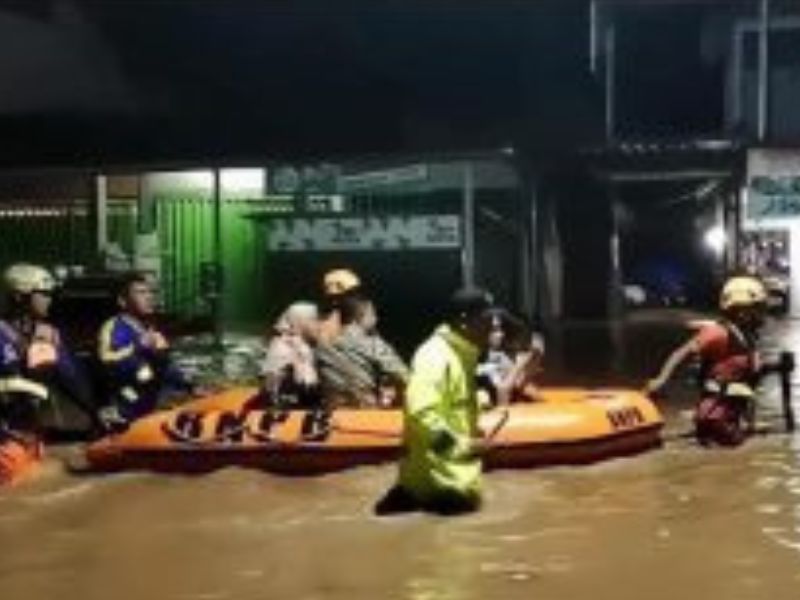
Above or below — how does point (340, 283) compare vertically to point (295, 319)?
above

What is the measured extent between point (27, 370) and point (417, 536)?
426 cm

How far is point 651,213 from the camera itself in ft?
129

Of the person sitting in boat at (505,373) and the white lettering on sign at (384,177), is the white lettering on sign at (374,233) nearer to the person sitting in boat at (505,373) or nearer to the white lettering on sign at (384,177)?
the white lettering on sign at (384,177)

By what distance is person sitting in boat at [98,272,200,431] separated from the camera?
42.9ft

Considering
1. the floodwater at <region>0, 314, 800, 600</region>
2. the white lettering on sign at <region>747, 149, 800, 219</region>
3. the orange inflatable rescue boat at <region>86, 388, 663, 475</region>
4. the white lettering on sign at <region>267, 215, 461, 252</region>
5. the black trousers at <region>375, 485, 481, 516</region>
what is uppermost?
the white lettering on sign at <region>747, 149, 800, 219</region>

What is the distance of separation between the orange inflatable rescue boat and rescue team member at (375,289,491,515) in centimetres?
144

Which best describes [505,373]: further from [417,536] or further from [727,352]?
[417,536]

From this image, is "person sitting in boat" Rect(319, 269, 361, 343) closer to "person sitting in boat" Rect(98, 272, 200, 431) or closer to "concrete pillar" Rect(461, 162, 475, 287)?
"person sitting in boat" Rect(98, 272, 200, 431)

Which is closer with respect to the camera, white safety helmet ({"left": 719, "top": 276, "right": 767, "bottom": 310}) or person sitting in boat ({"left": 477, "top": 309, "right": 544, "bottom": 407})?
white safety helmet ({"left": 719, "top": 276, "right": 767, "bottom": 310})

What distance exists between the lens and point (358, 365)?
12.1 meters

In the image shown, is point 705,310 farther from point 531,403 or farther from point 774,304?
point 531,403

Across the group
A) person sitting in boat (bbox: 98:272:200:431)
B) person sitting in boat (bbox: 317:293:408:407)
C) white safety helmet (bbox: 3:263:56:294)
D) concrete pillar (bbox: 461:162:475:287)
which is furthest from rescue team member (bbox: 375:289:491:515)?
concrete pillar (bbox: 461:162:475:287)

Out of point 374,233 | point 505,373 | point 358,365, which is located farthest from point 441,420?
point 374,233

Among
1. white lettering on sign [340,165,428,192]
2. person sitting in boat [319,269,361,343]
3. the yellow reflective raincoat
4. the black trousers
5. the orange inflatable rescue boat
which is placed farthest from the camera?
white lettering on sign [340,165,428,192]
